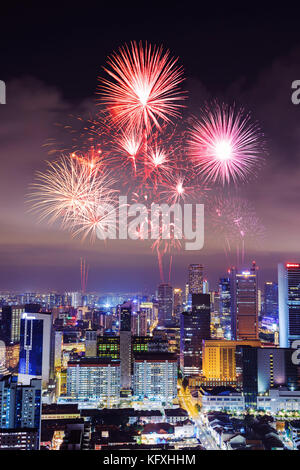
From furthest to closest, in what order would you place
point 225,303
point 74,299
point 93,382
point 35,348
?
point 225,303 < point 74,299 < point 93,382 < point 35,348

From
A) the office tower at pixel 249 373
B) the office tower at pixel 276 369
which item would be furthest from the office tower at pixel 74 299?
the office tower at pixel 276 369

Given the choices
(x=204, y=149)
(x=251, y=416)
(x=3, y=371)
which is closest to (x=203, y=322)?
(x=251, y=416)

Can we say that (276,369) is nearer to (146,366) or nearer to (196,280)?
(146,366)

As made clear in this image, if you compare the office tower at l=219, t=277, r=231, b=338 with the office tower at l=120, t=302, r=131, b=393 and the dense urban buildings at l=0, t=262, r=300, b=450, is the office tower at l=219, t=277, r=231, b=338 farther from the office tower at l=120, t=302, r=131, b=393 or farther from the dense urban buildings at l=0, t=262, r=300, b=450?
the office tower at l=120, t=302, r=131, b=393

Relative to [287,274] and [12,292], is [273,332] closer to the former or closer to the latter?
[287,274]

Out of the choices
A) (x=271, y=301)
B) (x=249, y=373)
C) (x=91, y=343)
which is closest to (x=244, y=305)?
(x=271, y=301)

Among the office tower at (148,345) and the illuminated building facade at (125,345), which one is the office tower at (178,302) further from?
the office tower at (148,345)
